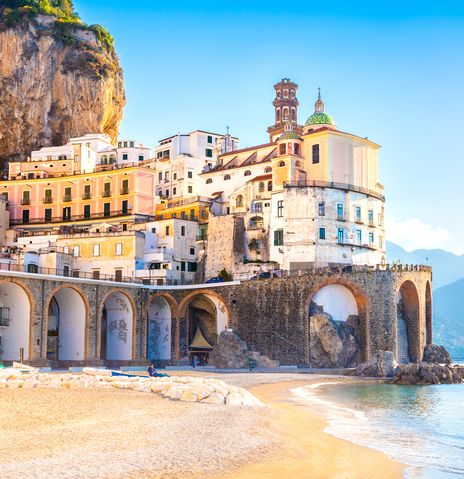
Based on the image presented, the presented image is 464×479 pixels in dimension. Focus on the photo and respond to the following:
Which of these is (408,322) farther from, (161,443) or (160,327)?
(161,443)

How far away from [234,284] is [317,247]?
866 cm

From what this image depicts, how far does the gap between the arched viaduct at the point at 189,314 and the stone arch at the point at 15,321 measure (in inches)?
3.0

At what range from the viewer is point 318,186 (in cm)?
7006

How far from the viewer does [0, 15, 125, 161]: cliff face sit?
8725 centimetres

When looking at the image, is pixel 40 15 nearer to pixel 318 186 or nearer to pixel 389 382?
pixel 318 186

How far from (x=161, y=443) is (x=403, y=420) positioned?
16232 mm

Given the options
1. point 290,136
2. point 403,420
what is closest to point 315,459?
point 403,420

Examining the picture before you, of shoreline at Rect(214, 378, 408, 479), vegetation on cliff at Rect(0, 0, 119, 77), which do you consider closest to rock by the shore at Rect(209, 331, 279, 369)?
shoreline at Rect(214, 378, 408, 479)

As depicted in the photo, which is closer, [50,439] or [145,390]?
[50,439]

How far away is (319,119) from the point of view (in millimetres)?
81625

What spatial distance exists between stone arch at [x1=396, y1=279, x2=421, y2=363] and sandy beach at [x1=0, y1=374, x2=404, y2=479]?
3796 cm

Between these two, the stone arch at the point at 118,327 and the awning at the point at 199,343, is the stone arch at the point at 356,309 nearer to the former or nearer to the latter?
the awning at the point at 199,343

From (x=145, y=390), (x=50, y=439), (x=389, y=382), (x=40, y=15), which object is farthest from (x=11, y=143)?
(x=50, y=439)

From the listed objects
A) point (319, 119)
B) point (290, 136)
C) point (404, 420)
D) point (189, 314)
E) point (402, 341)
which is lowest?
point (404, 420)
